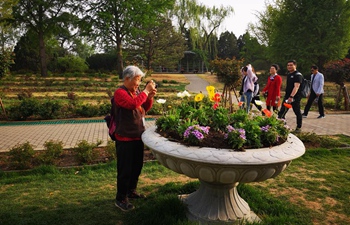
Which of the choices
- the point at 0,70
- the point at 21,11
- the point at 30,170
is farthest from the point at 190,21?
the point at 30,170

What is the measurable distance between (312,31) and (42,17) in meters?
27.3

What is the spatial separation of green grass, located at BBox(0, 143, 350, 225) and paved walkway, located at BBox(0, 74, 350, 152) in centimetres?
208

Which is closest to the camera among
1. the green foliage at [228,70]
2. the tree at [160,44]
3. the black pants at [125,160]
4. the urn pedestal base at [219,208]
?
the urn pedestal base at [219,208]

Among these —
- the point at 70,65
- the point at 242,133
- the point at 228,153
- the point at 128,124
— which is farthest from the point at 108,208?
the point at 70,65

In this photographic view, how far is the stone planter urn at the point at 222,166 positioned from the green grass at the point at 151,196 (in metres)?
0.35

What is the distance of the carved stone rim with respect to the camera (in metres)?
2.50

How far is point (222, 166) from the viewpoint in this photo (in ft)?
8.38

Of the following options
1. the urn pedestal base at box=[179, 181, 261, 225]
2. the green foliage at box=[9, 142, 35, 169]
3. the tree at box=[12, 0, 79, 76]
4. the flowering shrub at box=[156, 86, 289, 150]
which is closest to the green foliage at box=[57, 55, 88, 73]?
the tree at box=[12, 0, 79, 76]

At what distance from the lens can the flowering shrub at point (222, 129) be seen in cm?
281

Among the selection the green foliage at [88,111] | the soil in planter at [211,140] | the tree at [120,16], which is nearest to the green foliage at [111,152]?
the soil in planter at [211,140]

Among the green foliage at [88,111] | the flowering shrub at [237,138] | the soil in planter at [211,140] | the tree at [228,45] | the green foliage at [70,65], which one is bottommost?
the green foliage at [88,111]

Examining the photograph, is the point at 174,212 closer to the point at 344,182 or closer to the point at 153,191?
the point at 153,191

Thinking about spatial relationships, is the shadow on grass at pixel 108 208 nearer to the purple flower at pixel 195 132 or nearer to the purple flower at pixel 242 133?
the purple flower at pixel 195 132

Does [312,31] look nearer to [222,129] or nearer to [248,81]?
[248,81]
